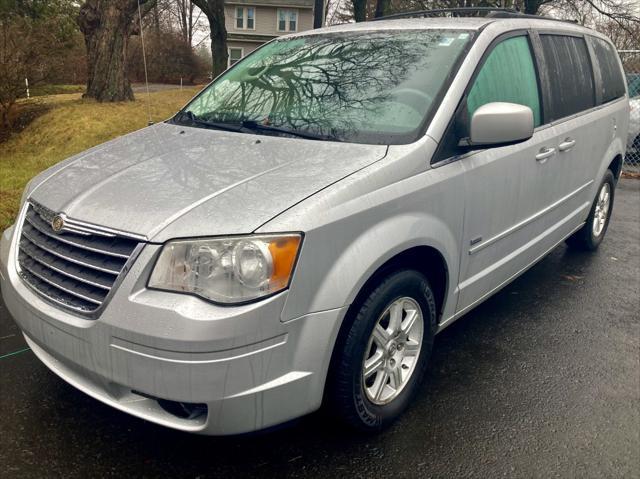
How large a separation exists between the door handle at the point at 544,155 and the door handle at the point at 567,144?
15 centimetres

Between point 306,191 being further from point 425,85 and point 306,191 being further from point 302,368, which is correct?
point 425,85

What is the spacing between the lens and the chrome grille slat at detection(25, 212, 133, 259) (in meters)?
2.10

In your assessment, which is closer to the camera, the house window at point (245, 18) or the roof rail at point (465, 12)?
the roof rail at point (465, 12)

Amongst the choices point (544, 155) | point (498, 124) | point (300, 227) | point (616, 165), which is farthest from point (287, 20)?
point (300, 227)

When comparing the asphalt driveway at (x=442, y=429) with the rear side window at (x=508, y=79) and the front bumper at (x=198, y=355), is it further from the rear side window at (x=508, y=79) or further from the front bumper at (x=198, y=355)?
the rear side window at (x=508, y=79)

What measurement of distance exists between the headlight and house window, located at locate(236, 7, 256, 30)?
3946 centimetres

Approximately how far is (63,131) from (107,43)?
2839mm

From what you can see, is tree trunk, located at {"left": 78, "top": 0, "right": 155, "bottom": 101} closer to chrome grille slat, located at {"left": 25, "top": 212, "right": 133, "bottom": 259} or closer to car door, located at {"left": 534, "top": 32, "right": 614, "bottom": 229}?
car door, located at {"left": 534, "top": 32, "right": 614, "bottom": 229}

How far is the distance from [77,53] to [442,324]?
22337 millimetres

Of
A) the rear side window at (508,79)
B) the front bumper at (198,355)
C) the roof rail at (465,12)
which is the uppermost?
the roof rail at (465,12)

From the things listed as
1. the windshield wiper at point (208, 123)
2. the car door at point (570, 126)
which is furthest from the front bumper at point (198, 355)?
the car door at point (570, 126)

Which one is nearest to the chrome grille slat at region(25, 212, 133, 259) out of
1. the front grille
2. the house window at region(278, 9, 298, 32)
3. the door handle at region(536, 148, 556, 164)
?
the front grille

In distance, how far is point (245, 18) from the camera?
3856 cm

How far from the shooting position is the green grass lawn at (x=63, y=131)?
8.33 metres
